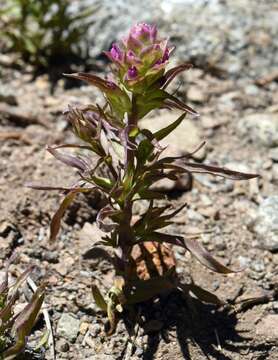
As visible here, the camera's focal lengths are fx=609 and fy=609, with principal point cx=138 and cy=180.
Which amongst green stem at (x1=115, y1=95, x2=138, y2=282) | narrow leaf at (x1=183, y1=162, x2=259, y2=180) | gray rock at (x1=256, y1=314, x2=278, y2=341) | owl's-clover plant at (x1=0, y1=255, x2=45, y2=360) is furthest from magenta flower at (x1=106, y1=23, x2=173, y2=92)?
gray rock at (x1=256, y1=314, x2=278, y2=341)

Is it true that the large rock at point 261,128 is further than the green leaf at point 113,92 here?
Yes

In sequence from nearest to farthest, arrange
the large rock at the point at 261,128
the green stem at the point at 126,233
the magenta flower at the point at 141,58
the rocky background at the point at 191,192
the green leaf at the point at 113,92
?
the magenta flower at the point at 141,58 < the green leaf at the point at 113,92 < the green stem at the point at 126,233 < the rocky background at the point at 191,192 < the large rock at the point at 261,128

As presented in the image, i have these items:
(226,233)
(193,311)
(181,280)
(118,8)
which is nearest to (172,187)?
(226,233)

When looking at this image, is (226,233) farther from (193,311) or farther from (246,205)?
(193,311)

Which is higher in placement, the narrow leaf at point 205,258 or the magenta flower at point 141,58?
the magenta flower at point 141,58

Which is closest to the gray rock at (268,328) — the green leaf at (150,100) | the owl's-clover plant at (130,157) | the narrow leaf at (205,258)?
the owl's-clover plant at (130,157)

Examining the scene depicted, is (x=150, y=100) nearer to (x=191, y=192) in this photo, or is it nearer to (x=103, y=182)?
(x=103, y=182)

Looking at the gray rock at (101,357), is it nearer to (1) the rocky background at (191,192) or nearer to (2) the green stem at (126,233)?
(1) the rocky background at (191,192)
